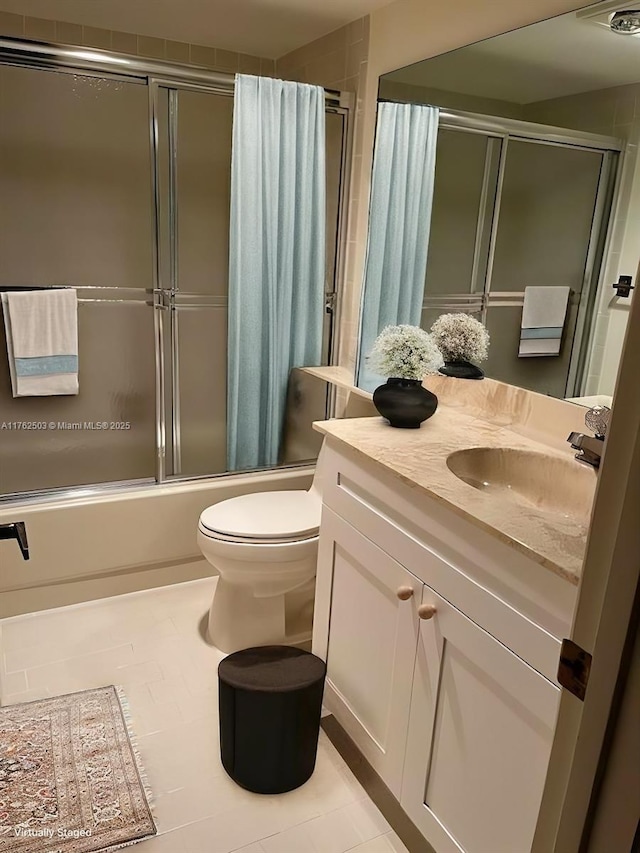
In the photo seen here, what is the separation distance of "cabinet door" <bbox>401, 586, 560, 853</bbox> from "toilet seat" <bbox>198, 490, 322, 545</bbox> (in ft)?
2.38

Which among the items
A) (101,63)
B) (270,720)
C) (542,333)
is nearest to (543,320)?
(542,333)

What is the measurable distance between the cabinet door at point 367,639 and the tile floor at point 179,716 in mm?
165

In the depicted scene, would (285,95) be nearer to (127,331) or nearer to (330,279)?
(330,279)

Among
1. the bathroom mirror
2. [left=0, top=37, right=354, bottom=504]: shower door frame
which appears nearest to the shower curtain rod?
[left=0, top=37, right=354, bottom=504]: shower door frame

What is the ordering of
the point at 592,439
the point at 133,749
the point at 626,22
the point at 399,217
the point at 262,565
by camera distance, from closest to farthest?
the point at 592,439
the point at 626,22
the point at 133,749
the point at 262,565
the point at 399,217

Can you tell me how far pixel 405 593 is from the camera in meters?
1.45

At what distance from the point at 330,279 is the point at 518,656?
1999mm

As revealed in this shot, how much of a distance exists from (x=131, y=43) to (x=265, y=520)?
225cm

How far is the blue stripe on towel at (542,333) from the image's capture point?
183cm

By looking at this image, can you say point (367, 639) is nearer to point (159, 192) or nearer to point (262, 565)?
point (262, 565)

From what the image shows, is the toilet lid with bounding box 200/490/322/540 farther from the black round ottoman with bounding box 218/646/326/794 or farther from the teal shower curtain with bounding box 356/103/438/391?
the teal shower curtain with bounding box 356/103/438/391

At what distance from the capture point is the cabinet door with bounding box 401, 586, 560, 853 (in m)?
1.15

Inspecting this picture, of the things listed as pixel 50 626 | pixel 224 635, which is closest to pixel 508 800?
pixel 224 635

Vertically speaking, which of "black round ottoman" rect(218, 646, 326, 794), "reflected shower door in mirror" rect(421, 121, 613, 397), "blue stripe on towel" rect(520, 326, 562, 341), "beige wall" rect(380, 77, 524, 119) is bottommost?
"black round ottoman" rect(218, 646, 326, 794)
